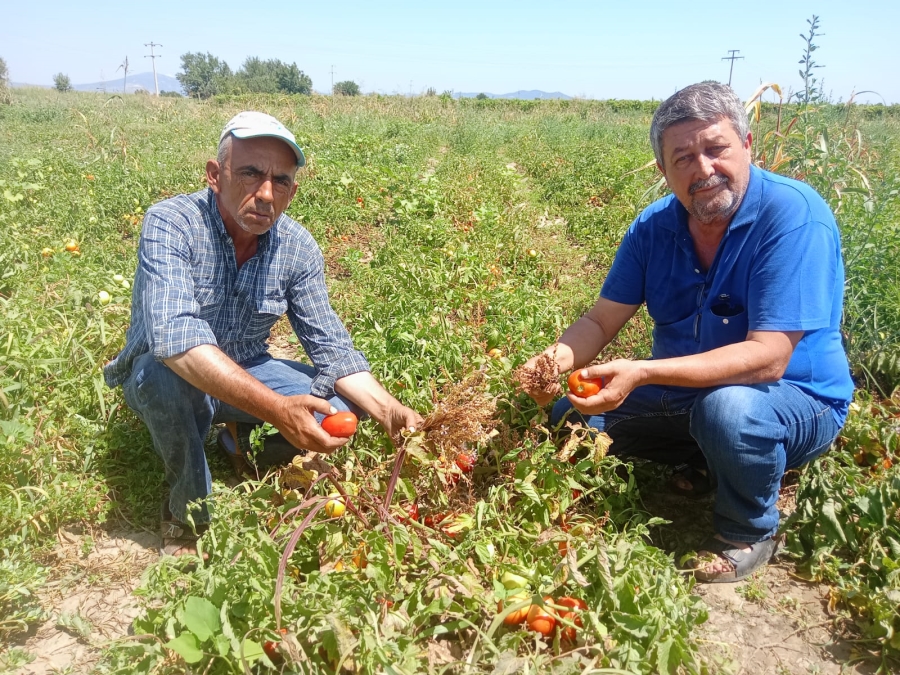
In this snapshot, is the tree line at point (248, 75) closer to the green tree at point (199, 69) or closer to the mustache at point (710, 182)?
the green tree at point (199, 69)

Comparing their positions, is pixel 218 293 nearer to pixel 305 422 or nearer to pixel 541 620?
pixel 305 422

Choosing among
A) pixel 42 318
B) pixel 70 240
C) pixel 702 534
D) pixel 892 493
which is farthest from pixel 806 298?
pixel 70 240

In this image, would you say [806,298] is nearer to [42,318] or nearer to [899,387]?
[899,387]

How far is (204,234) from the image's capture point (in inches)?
93.2

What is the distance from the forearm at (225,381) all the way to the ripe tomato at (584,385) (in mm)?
975

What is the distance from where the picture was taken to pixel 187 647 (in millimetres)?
1530

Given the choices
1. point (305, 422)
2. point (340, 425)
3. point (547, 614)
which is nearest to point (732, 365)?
point (547, 614)

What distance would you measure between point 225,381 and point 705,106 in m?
1.81

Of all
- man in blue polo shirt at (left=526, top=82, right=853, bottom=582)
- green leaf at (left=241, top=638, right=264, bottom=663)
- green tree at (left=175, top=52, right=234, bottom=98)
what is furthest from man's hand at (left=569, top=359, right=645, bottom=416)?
green tree at (left=175, top=52, right=234, bottom=98)

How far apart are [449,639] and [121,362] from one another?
5.22ft

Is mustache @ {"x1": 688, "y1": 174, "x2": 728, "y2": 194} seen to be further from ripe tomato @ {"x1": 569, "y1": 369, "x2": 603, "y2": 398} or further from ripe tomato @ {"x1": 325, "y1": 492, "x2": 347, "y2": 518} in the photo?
ripe tomato @ {"x1": 325, "y1": 492, "x2": 347, "y2": 518}

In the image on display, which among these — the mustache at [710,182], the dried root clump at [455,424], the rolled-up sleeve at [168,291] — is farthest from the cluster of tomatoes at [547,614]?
the mustache at [710,182]

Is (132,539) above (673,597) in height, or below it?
below

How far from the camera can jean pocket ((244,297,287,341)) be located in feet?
8.32
